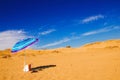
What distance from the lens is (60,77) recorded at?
13.2 metres

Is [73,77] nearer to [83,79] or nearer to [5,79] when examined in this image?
[83,79]

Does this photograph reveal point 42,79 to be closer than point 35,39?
Yes

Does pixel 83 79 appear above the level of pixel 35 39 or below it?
below

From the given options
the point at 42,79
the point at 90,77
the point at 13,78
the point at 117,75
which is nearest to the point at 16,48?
the point at 13,78

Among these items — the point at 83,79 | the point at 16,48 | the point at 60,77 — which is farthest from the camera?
the point at 16,48

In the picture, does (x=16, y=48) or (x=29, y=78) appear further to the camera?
(x=16, y=48)

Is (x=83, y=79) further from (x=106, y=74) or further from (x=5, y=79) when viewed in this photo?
(x=5, y=79)

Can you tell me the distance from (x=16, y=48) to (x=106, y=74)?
740cm

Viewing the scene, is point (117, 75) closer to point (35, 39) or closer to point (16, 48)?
point (35, 39)

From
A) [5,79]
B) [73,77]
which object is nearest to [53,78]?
[73,77]

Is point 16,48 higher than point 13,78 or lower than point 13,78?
higher

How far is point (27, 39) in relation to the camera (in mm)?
16125

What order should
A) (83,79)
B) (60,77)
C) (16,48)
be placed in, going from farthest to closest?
(16,48) → (60,77) → (83,79)

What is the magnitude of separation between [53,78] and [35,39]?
4222 mm
